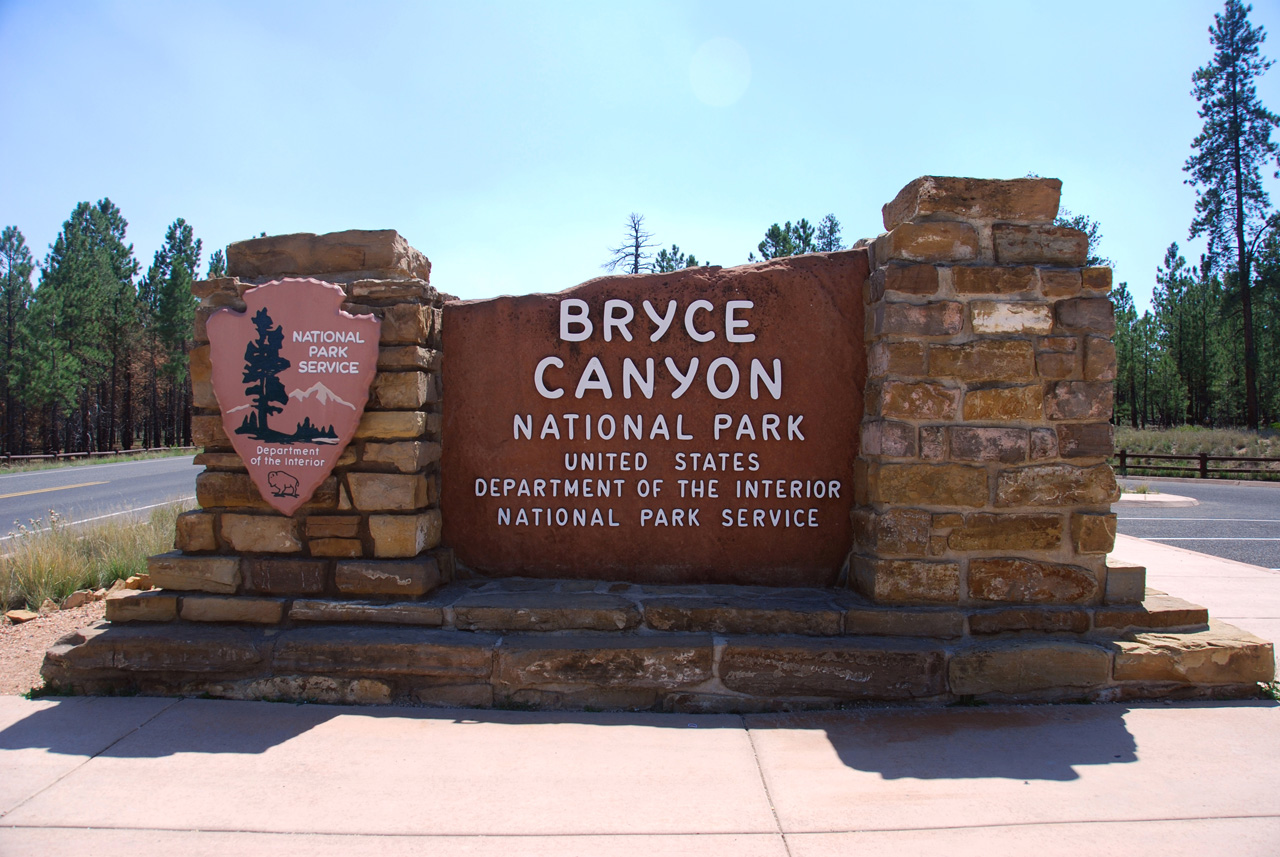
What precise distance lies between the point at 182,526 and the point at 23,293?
4058 centimetres

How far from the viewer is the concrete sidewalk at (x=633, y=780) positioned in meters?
2.37

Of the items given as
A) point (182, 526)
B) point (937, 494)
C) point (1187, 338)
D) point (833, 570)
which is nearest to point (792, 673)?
point (833, 570)

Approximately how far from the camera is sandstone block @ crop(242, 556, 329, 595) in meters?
3.81

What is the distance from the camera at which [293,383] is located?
12.6 ft

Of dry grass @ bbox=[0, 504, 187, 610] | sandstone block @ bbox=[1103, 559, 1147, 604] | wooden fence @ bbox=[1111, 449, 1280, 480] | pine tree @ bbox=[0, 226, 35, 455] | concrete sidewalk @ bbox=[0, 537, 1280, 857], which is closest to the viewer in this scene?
concrete sidewalk @ bbox=[0, 537, 1280, 857]

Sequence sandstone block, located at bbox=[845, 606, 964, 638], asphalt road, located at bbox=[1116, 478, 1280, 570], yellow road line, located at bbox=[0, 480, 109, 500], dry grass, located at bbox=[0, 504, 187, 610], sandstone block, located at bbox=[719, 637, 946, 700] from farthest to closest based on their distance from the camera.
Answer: yellow road line, located at bbox=[0, 480, 109, 500] → asphalt road, located at bbox=[1116, 478, 1280, 570] → dry grass, located at bbox=[0, 504, 187, 610] → sandstone block, located at bbox=[845, 606, 964, 638] → sandstone block, located at bbox=[719, 637, 946, 700]

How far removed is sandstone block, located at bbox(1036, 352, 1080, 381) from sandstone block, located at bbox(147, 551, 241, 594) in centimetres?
429

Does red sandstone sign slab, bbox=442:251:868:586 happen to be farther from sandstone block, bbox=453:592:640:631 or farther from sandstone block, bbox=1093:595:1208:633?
sandstone block, bbox=1093:595:1208:633

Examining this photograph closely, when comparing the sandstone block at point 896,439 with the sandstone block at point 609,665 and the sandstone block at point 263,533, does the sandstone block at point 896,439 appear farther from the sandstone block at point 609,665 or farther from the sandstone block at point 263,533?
the sandstone block at point 263,533

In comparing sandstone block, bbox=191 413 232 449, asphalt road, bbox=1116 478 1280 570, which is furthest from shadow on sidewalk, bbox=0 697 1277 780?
asphalt road, bbox=1116 478 1280 570

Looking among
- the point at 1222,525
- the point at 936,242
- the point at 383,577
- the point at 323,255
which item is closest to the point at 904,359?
the point at 936,242

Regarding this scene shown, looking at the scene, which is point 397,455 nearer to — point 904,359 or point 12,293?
point 904,359

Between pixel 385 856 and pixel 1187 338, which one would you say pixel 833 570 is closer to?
pixel 385 856

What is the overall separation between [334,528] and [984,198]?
3.80 meters
